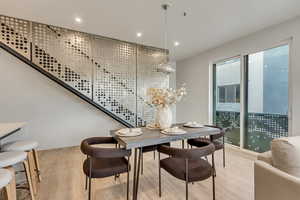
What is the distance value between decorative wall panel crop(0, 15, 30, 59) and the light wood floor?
7.57 feet

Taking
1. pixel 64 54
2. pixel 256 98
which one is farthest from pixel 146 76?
pixel 256 98

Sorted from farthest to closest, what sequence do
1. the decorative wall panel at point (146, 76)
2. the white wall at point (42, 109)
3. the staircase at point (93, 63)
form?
the decorative wall panel at point (146, 76)
the white wall at point (42, 109)
the staircase at point (93, 63)

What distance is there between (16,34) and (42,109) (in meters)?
1.67

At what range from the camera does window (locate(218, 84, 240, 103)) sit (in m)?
3.80

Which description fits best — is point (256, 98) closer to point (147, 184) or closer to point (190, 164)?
point (190, 164)

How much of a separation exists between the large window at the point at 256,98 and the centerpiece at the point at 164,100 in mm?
2266

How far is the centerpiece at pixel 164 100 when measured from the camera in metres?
2.16

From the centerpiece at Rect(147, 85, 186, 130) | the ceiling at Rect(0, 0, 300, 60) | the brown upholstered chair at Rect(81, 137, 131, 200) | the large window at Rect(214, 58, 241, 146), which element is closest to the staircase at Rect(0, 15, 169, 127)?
the ceiling at Rect(0, 0, 300, 60)

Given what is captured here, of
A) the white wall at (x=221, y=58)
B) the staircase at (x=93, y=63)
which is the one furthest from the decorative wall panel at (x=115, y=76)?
the white wall at (x=221, y=58)

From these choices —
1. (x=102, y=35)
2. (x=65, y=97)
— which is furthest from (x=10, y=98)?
(x=102, y=35)

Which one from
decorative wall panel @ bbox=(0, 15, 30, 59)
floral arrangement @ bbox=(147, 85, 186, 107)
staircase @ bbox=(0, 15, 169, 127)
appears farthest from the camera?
staircase @ bbox=(0, 15, 169, 127)

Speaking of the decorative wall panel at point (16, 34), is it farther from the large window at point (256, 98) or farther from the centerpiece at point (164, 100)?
the large window at point (256, 98)

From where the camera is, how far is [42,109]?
3656mm

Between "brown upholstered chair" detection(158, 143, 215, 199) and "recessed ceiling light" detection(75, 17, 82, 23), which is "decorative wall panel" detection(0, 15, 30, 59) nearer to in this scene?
"recessed ceiling light" detection(75, 17, 82, 23)
